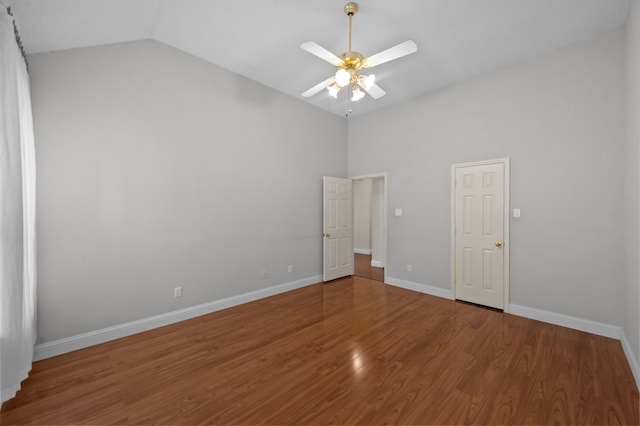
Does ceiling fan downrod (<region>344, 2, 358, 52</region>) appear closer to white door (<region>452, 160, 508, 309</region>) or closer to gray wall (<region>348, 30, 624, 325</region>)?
gray wall (<region>348, 30, 624, 325</region>)

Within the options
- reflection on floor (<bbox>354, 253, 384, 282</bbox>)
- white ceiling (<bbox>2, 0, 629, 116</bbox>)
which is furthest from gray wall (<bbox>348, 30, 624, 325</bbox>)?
reflection on floor (<bbox>354, 253, 384, 282</bbox>)

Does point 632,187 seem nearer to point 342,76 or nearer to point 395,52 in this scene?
point 395,52

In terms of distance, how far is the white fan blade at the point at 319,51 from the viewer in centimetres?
232

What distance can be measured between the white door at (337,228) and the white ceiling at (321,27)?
2326 mm

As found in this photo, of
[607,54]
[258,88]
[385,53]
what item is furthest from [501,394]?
[258,88]

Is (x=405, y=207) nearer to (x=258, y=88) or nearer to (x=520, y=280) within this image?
(x=520, y=280)

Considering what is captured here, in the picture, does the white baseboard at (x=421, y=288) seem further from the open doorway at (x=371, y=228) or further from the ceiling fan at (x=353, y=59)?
the ceiling fan at (x=353, y=59)

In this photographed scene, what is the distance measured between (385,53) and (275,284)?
12.1 feet

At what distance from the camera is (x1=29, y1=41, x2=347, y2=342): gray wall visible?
267cm

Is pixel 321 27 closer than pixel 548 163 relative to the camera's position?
Yes

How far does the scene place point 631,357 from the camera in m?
2.45

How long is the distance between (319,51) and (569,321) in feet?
14.0

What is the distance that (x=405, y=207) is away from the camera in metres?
4.91

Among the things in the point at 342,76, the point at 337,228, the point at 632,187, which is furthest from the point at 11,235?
the point at 632,187
